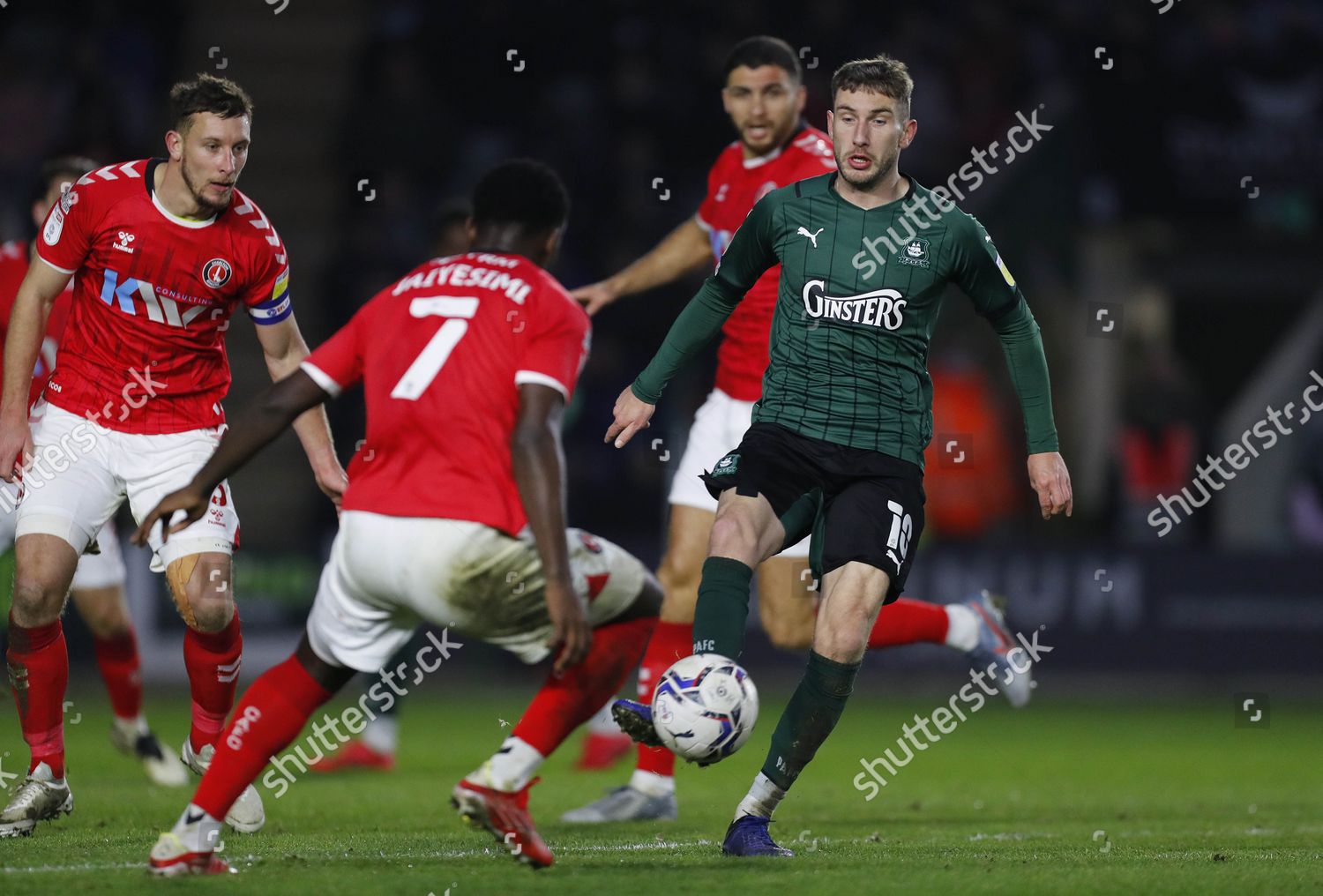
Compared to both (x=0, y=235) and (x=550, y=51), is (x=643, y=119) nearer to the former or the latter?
(x=550, y=51)

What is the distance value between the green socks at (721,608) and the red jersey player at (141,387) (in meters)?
1.35

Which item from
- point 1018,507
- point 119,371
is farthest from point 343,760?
point 1018,507

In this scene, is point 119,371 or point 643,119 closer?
point 119,371

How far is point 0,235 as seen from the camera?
13688mm

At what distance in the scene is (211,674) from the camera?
6.48 meters

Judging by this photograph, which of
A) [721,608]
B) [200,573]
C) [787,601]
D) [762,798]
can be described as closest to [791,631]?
[787,601]

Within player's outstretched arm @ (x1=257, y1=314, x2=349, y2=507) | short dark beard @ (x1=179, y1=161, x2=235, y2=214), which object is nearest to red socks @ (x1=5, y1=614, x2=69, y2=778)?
player's outstretched arm @ (x1=257, y1=314, x2=349, y2=507)

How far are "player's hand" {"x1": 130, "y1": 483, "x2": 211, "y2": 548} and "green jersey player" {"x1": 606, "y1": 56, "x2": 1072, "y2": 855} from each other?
1478 mm

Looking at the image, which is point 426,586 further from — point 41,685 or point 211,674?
point 41,685

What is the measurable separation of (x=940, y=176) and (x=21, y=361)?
35.0ft

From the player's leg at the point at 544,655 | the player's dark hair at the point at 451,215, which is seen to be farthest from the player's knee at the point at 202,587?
the player's dark hair at the point at 451,215

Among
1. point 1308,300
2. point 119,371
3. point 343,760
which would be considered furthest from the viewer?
point 1308,300

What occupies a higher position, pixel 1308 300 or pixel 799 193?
pixel 799 193

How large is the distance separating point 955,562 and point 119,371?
336 inches
